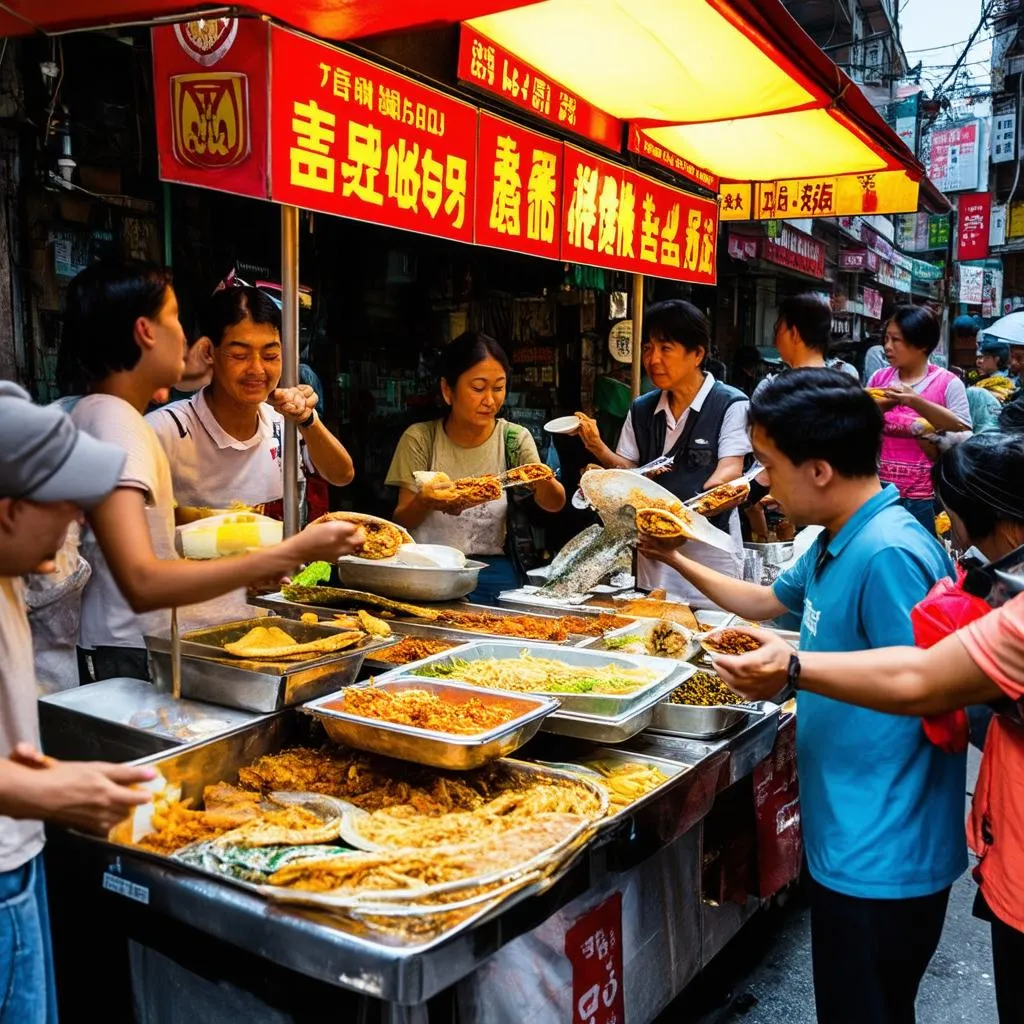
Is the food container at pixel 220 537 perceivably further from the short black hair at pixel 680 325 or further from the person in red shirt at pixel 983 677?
the short black hair at pixel 680 325

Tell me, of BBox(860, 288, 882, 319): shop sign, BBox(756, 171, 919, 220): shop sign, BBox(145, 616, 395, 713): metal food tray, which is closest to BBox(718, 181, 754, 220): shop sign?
BBox(756, 171, 919, 220): shop sign

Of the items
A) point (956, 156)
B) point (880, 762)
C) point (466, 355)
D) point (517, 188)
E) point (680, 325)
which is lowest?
point (880, 762)

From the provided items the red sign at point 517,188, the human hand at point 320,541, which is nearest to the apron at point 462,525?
the red sign at point 517,188

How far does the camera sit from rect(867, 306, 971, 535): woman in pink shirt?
598cm

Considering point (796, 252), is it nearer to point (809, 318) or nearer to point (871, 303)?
point (871, 303)

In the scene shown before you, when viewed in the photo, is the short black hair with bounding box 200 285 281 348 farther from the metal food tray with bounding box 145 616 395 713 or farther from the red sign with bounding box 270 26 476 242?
the metal food tray with bounding box 145 616 395 713

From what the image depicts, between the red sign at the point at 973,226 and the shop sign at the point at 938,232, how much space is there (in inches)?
88.5

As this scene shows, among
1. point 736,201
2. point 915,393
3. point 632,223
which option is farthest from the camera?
point 736,201

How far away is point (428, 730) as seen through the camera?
2.17 meters

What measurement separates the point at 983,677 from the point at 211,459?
263 cm

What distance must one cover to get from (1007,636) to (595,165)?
3.54 metres

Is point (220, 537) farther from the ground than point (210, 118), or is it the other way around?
point (210, 118)

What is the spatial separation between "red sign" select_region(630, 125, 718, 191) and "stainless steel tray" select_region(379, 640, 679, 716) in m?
3.43

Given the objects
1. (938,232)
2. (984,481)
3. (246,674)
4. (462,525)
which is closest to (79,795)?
(246,674)
